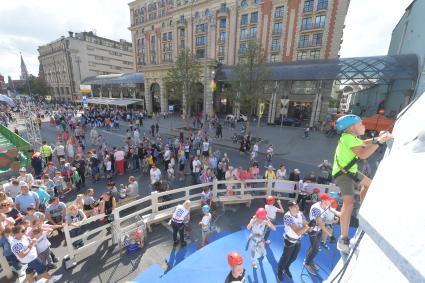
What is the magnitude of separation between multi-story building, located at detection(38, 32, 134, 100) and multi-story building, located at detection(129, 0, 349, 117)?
83.3ft

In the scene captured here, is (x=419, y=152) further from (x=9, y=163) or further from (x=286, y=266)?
(x=9, y=163)

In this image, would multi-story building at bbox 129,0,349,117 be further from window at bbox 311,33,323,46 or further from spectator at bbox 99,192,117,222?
spectator at bbox 99,192,117,222

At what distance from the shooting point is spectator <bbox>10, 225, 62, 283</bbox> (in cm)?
421

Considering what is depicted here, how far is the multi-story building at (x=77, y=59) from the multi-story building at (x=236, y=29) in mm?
25403

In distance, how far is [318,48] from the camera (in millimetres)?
28391

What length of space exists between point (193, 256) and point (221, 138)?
15.2 m

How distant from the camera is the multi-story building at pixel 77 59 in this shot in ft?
194

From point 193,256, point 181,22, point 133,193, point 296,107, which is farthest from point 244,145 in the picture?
point 181,22

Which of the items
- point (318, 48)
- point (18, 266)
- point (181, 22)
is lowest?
point (18, 266)

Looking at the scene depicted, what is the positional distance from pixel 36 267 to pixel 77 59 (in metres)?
64.6

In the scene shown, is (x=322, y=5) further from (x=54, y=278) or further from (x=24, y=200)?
(x=54, y=278)

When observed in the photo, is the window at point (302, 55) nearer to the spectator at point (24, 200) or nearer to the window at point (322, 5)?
the window at point (322, 5)

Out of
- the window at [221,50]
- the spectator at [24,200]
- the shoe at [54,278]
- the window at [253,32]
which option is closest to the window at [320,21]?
the window at [253,32]

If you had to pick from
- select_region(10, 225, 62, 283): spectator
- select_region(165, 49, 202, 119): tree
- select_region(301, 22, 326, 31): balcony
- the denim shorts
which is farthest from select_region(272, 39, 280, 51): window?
the denim shorts
